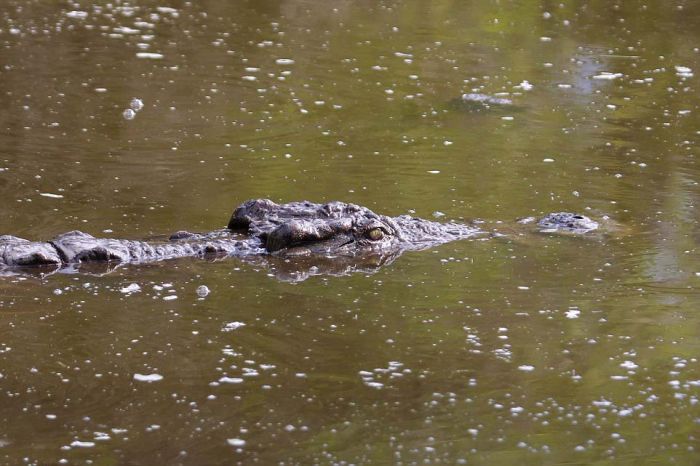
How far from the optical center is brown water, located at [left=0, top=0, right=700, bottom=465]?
536cm

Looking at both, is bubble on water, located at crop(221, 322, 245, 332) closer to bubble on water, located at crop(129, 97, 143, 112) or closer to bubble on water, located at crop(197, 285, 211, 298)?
bubble on water, located at crop(197, 285, 211, 298)

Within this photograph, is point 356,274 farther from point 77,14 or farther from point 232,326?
point 77,14

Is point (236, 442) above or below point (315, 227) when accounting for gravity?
above

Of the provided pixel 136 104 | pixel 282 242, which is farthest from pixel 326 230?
pixel 136 104

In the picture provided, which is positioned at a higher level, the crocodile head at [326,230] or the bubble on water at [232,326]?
the bubble on water at [232,326]

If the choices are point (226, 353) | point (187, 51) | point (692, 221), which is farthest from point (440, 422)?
point (187, 51)

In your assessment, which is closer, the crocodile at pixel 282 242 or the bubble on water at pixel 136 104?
the crocodile at pixel 282 242

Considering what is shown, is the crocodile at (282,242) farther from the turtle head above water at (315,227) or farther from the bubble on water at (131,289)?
the bubble on water at (131,289)

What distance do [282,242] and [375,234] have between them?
2.17ft

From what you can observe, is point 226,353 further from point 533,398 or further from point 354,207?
point 354,207

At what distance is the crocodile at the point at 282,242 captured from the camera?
7.47 metres

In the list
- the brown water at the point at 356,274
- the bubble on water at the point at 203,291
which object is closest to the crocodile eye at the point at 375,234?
the brown water at the point at 356,274

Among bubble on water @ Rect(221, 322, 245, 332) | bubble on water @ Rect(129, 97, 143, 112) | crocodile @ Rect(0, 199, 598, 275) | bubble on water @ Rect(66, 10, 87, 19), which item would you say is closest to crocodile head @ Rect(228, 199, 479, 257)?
crocodile @ Rect(0, 199, 598, 275)

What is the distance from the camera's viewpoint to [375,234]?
812 centimetres
